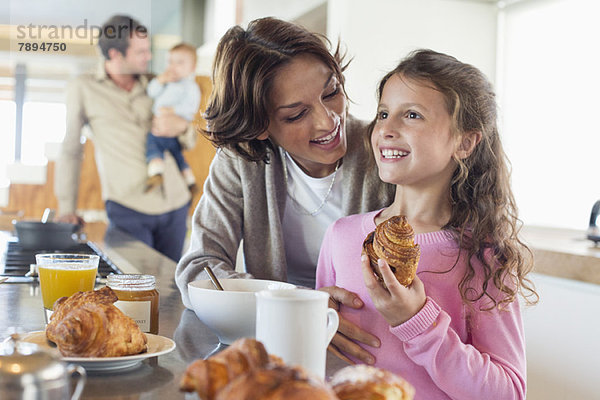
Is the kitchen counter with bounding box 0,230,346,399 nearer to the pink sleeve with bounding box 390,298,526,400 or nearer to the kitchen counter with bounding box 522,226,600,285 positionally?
the pink sleeve with bounding box 390,298,526,400

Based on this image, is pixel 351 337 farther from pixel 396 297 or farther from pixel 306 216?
pixel 306 216

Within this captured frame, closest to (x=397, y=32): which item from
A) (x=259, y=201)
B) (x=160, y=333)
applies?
(x=259, y=201)

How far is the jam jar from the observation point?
37.7 inches

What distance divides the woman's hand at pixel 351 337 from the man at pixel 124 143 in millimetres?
2182

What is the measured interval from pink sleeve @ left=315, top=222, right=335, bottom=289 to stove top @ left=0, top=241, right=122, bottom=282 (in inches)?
20.7

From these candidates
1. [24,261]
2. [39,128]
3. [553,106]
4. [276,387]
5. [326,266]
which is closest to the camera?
[276,387]

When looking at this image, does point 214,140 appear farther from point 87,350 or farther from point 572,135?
point 572,135

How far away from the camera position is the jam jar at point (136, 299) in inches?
37.7

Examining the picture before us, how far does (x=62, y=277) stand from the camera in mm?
1043

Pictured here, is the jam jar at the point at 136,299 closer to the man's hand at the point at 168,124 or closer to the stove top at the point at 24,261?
the stove top at the point at 24,261

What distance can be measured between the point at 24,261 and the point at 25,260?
0.07 feet

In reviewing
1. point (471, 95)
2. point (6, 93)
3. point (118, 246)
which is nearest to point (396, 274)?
point (471, 95)

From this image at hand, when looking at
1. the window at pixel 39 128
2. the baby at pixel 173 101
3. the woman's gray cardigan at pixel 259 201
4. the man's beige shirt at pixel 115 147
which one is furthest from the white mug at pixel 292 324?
the window at pixel 39 128

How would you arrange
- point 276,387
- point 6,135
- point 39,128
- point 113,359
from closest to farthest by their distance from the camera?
point 276,387 < point 113,359 < point 39,128 < point 6,135
